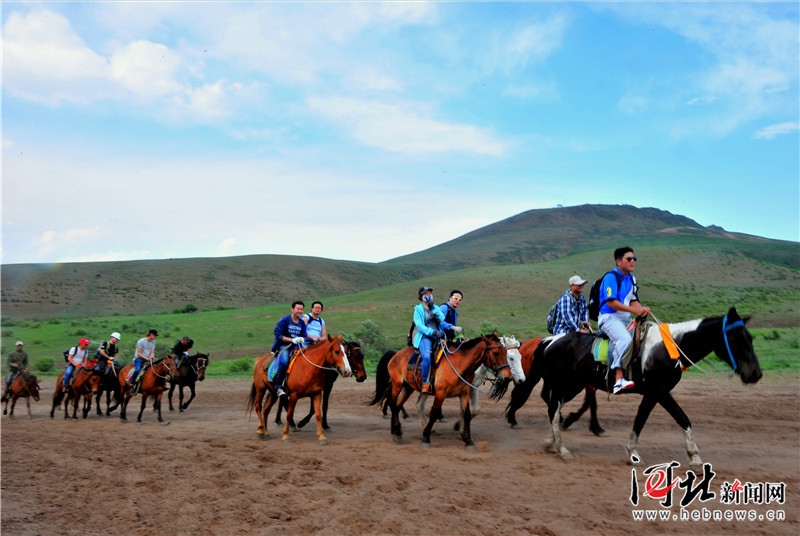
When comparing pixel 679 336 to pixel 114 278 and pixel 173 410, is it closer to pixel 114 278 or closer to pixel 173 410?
pixel 173 410

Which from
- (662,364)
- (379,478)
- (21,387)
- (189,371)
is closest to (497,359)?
(662,364)

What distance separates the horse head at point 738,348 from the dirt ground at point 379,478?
1.47 m

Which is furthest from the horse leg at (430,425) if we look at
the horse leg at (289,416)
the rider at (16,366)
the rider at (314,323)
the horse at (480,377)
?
the rider at (16,366)

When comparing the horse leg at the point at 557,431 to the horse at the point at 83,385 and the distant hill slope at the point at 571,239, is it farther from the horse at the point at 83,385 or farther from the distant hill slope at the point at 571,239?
the distant hill slope at the point at 571,239

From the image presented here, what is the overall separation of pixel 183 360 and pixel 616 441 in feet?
39.6

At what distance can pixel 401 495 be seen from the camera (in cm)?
682

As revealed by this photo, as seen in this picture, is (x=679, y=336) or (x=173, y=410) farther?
(x=173, y=410)

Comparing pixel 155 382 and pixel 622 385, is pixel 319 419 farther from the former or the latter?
pixel 155 382

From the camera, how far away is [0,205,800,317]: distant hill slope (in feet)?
248

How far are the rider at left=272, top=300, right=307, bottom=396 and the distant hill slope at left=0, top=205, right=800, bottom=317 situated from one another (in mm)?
66986

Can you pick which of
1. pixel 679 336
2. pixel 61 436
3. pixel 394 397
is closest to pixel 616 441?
pixel 679 336

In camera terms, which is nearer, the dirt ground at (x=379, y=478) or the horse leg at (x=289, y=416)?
the dirt ground at (x=379, y=478)

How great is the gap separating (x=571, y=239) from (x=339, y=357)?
15530 centimetres

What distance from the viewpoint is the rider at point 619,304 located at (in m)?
7.99
